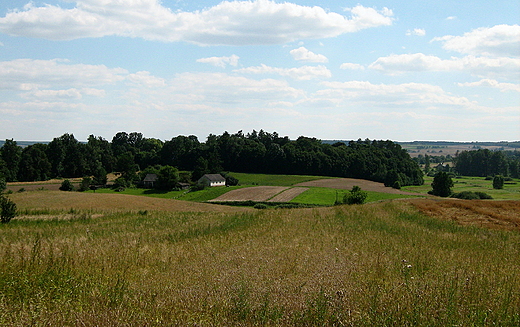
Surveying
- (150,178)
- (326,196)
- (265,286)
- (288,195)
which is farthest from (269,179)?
(265,286)

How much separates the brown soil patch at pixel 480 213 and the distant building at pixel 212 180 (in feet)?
234

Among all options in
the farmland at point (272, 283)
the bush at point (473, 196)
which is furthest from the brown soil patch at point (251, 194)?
the farmland at point (272, 283)

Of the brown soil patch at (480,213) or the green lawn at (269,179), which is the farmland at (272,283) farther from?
the green lawn at (269,179)

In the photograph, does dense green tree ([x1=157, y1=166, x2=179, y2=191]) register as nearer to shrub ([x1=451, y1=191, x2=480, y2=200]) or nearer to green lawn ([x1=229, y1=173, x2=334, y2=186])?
green lawn ([x1=229, y1=173, x2=334, y2=186])

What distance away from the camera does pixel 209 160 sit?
11762 centimetres

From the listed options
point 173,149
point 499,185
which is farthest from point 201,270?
point 173,149

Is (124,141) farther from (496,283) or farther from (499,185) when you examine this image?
(496,283)

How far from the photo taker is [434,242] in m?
15.3

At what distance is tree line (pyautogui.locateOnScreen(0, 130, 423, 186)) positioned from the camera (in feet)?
330

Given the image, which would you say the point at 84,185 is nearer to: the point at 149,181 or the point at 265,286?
the point at 149,181

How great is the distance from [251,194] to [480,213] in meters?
55.6

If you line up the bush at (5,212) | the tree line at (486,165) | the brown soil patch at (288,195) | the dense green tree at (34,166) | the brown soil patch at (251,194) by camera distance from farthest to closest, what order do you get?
the tree line at (486,165) → the dense green tree at (34,166) → the brown soil patch at (251,194) → the brown soil patch at (288,195) → the bush at (5,212)

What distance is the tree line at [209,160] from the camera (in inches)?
3959

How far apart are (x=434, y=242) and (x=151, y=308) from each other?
A: 494 inches
